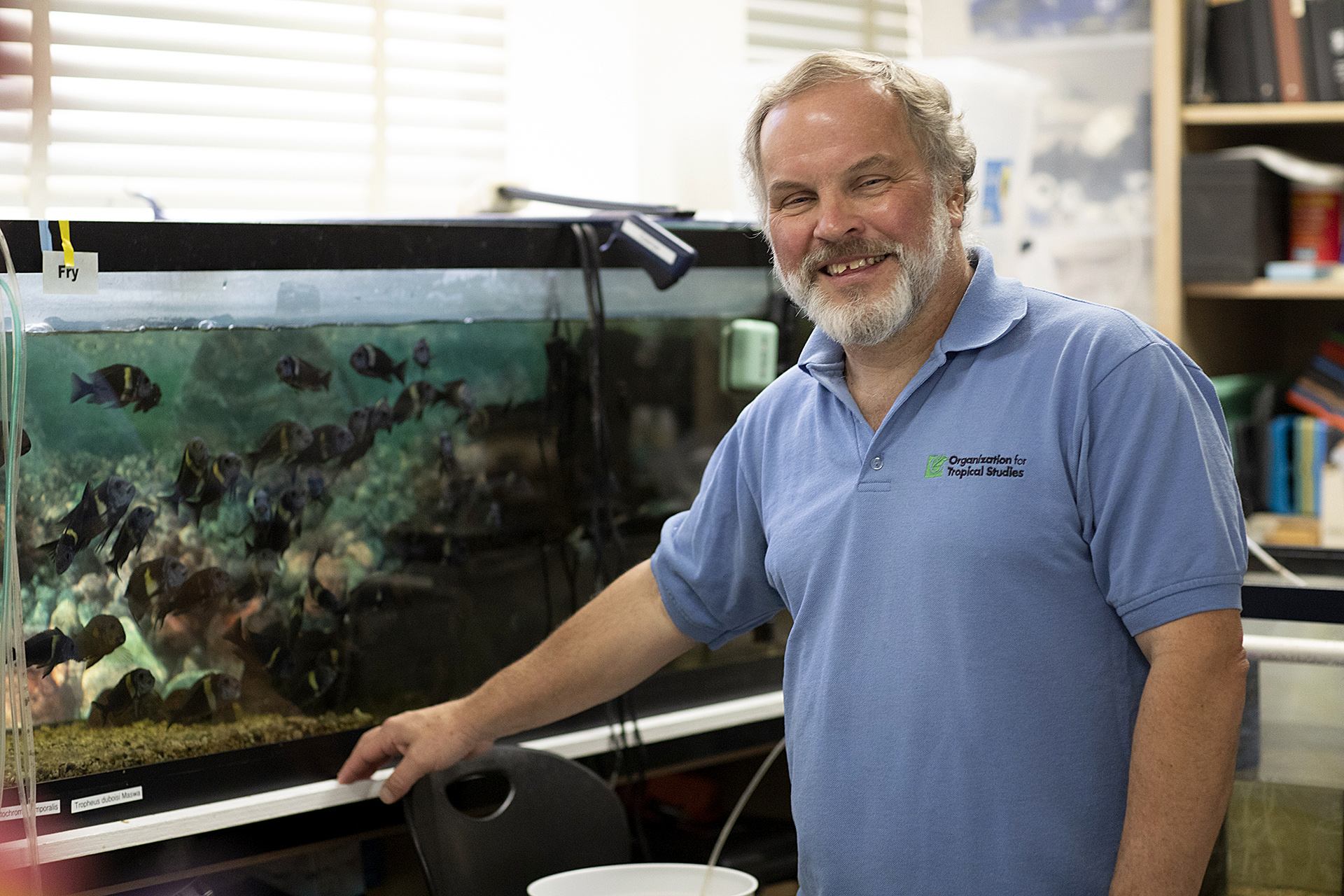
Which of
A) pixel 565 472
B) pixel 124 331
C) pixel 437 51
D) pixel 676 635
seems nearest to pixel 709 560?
pixel 676 635

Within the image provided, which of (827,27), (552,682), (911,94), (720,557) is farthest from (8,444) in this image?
(827,27)

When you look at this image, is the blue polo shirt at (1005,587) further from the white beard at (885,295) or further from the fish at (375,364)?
the fish at (375,364)

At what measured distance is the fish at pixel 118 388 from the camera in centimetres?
121

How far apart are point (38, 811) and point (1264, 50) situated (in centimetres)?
243

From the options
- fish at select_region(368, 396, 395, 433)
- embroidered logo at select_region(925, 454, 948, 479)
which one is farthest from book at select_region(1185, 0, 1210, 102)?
fish at select_region(368, 396, 395, 433)

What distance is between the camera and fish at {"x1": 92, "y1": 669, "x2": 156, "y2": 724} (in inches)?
49.2

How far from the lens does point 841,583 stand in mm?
1113

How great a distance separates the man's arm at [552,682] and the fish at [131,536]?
0.32 metres

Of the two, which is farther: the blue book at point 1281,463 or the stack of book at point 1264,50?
the blue book at point 1281,463

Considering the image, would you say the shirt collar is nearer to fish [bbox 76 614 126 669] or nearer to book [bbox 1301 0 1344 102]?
fish [bbox 76 614 126 669]

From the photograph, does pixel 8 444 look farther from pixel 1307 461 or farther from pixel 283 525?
pixel 1307 461

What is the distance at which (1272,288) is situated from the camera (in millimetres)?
2396

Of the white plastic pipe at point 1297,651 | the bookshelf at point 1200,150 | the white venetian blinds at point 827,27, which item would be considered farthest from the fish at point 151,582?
the bookshelf at point 1200,150

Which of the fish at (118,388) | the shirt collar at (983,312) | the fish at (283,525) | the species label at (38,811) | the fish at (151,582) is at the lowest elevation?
the species label at (38,811)
